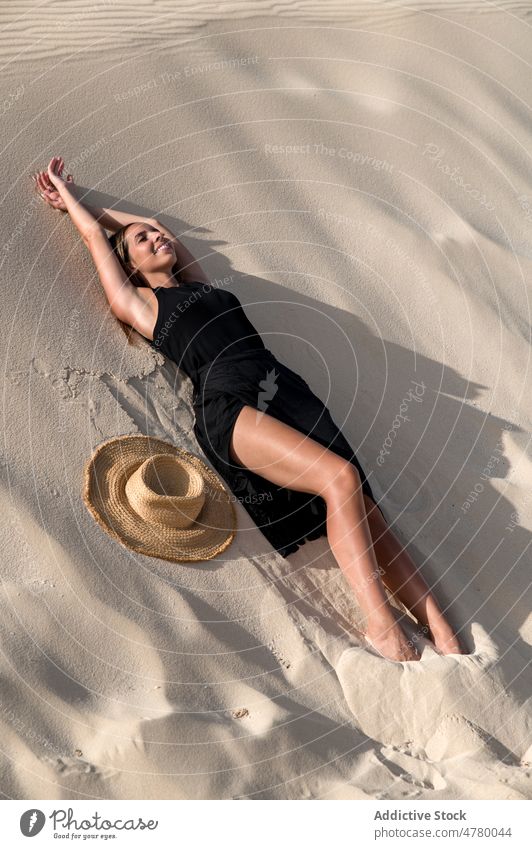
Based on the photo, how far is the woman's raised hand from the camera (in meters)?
4.34

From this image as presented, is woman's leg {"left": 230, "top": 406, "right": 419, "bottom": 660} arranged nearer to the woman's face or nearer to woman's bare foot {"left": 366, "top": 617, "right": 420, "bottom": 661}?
woman's bare foot {"left": 366, "top": 617, "right": 420, "bottom": 661}

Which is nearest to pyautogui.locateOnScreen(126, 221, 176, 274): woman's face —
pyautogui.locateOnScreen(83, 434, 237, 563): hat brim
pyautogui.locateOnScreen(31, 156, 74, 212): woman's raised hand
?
pyautogui.locateOnScreen(31, 156, 74, 212): woman's raised hand

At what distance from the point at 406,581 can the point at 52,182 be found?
93.2 inches

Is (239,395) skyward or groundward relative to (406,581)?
skyward

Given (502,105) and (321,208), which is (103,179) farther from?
(502,105)

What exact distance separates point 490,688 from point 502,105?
13.3 ft

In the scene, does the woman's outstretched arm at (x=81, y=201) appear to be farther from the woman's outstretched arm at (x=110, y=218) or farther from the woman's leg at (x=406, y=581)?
the woman's leg at (x=406, y=581)

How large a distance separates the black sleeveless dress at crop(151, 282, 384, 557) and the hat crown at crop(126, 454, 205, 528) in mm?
185

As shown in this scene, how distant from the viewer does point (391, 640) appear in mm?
3555

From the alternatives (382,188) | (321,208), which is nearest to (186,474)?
(321,208)

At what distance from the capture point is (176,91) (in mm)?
5137
